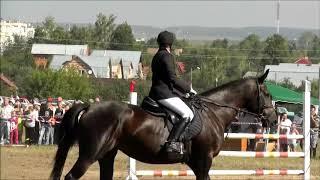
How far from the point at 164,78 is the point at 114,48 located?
434 feet

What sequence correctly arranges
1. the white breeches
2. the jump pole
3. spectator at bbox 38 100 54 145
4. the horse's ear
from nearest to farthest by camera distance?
the white breeches → the horse's ear → the jump pole → spectator at bbox 38 100 54 145

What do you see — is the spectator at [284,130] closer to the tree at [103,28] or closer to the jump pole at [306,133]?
the jump pole at [306,133]

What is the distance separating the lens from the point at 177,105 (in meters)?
11.8

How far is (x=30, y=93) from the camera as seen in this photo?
69000 mm

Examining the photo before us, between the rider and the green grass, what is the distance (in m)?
5.55

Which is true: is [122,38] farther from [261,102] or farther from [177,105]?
[177,105]

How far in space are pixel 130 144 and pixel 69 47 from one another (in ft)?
391

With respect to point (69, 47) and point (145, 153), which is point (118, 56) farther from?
point (145, 153)

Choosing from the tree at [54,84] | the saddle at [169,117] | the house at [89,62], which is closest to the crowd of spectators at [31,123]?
the saddle at [169,117]

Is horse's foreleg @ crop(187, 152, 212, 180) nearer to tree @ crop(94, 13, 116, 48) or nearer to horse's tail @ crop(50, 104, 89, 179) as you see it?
horse's tail @ crop(50, 104, 89, 179)

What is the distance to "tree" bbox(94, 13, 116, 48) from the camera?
14266 centimetres

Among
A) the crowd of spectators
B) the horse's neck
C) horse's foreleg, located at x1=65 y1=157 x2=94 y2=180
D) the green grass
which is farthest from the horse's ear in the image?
the crowd of spectators

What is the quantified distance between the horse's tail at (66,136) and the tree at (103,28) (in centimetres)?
12963

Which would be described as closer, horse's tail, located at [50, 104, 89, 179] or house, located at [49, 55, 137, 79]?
horse's tail, located at [50, 104, 89, 179]
